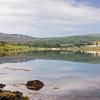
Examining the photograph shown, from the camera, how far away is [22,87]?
58.1m

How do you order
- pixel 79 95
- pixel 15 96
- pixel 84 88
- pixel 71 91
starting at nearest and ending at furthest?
pixel 15 96
pixel 79 95
pixel 71 91
pixel 84 88

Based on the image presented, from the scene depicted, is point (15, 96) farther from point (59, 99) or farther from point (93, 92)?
point (93, 92)

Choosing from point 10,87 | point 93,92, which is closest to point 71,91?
point 93,92

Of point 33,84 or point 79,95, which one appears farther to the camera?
point 33,84

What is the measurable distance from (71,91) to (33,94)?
713 cm

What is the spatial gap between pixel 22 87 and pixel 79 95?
14078 mm

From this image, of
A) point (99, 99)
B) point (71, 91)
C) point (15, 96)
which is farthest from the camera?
point (71, 91)

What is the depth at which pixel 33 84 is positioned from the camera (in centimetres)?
5616

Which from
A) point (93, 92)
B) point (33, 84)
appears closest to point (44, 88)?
point (33, 84)

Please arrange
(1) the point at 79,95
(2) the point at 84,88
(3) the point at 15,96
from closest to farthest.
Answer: (3) the point at 15,96 → (1) the point at 79,95 → (2) the point at 84,88

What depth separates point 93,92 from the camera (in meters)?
51.2

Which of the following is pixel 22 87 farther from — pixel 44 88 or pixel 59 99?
pixel 59 99

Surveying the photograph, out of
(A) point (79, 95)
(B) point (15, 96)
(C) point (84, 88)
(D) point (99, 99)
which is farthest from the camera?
(C) point (84, 88)

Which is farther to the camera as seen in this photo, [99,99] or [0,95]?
[99,99]
